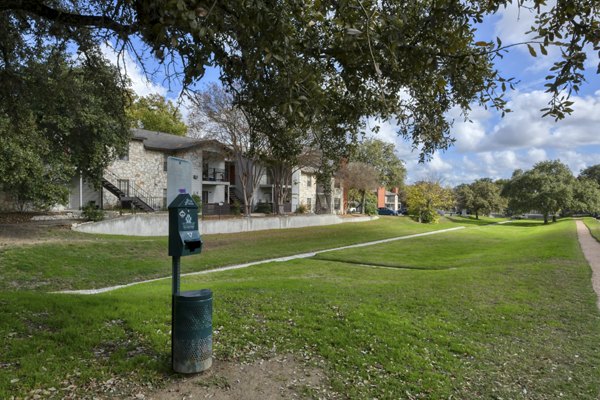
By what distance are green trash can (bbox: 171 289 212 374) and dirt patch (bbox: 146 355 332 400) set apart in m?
0.16

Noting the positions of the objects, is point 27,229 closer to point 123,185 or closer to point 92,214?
point 92,214

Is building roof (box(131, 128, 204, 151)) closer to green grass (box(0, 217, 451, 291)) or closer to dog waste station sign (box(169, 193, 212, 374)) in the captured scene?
green grass (box(0, 217, 451, 291))

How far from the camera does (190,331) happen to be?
4344mm

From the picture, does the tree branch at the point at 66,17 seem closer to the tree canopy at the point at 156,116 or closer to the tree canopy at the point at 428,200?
the tree canopy at the point at 156,116

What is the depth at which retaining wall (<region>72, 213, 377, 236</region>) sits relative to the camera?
2183 centimetres

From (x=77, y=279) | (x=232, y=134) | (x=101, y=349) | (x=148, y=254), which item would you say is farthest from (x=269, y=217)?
(x=101, y=349)

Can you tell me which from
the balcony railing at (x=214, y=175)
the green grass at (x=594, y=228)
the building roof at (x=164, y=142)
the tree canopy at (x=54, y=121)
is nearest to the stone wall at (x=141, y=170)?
the building roof at (x=164, y=142)

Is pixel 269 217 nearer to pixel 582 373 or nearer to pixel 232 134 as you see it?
pixel 232 134

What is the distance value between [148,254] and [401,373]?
47.3ft

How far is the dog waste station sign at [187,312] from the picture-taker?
4332mm

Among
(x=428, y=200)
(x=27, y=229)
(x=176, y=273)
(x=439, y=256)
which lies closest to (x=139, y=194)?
(x=27, y=229)

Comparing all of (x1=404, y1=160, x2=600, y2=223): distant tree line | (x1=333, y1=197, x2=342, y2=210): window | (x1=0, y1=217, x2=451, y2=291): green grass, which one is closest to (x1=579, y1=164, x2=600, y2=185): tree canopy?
(x1=404, y1=160, x2=600, y2=223): distant tree line

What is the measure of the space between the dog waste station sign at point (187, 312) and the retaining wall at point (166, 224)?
18575 millimetres

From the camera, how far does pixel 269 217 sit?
32656mm
